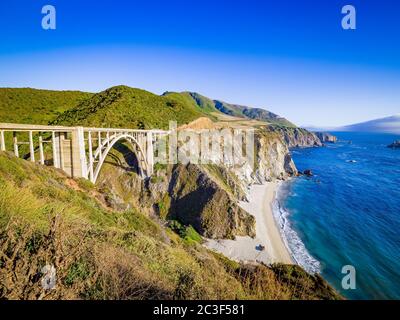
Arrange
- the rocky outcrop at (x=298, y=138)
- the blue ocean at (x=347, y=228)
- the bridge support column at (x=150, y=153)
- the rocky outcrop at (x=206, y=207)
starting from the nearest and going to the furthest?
1. the blue ocean at (x=347, y=228)
2. the rocky outcrop at (x=206, y=207)
3. the bridge support column at (x=150, y=153)
4. the rocky outcrop at (x=298, y=138)

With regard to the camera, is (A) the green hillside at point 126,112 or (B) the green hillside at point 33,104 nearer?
(A) the green hillside at point 126,112

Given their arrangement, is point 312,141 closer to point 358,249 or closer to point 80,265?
point 358,249

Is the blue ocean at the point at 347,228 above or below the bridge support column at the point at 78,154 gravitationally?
below

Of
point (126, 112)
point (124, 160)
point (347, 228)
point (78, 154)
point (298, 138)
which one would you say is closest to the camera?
point (78, 154)

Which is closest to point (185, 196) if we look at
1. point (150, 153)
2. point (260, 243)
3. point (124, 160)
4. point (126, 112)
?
point (150, 153)

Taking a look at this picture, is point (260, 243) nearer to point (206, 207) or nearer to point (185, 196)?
point (206, 207)

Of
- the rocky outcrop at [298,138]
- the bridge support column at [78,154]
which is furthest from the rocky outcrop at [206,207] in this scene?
the rocky outcrop at [298,138]

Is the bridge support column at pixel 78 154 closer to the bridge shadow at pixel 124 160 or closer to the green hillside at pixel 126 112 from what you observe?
the bridge shadow at pixel 124 160
